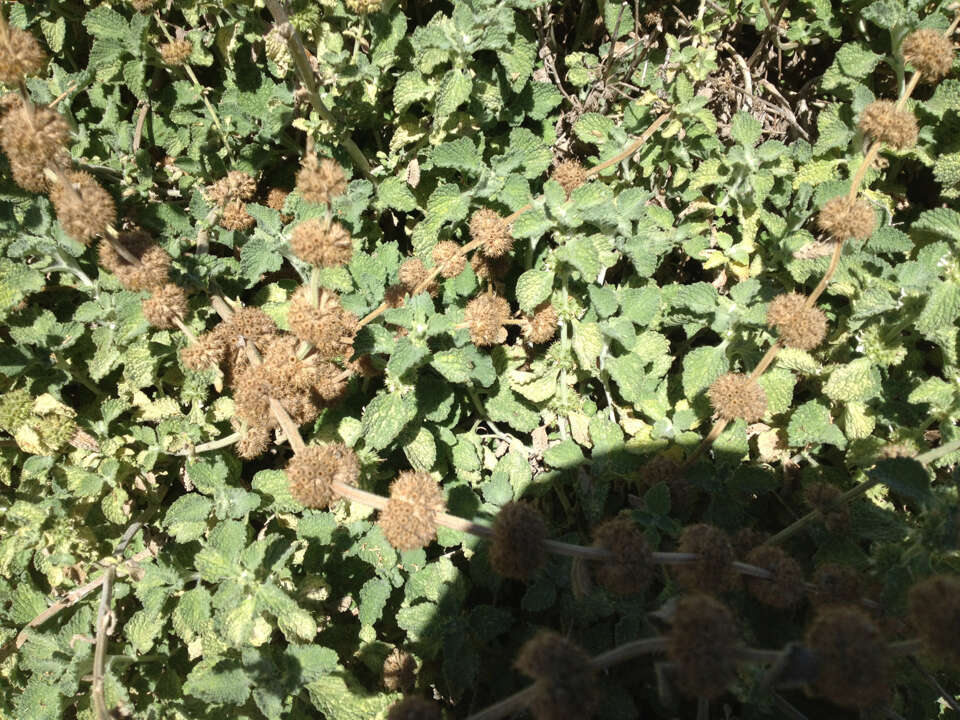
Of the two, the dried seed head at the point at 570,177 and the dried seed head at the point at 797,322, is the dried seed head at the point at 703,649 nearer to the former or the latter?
the dried seed head at the point at 797,322

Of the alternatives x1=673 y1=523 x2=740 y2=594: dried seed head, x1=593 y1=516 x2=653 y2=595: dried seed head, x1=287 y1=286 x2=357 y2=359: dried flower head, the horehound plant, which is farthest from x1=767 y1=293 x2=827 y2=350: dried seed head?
x1=287 y1=286 x2=357 y2=359: dried flower head

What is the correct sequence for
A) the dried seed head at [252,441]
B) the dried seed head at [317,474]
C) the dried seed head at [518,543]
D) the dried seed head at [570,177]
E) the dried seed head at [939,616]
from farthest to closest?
1. the dried seed head at [570,177]
2. the dried seed head at [252,441]
3. the dried seed head at [317,474]
4. the dried seed head at [518,543]
5. the dried seed head at [939,616]

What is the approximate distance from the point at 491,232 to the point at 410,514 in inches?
51.5

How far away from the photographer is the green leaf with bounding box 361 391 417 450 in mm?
2590

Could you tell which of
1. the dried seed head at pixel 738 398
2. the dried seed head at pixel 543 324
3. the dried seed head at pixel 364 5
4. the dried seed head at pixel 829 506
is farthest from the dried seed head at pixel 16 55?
the dried seed head at pixel 829 506

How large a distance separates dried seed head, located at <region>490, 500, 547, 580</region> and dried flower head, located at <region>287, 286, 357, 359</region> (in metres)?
0.90

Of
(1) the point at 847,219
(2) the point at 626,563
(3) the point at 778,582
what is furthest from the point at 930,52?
(2) the point at 626,563

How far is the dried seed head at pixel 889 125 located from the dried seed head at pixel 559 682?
7.65 ft

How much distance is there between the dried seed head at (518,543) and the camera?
200 cm

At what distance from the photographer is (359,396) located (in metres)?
3.27

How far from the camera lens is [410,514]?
6.89ft

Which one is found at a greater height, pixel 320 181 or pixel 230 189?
pixel 230 189

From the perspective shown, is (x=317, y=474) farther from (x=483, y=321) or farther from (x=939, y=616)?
(x=939, y=616)

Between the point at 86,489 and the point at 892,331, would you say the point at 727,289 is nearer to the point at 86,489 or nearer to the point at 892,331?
the point at 892,331
